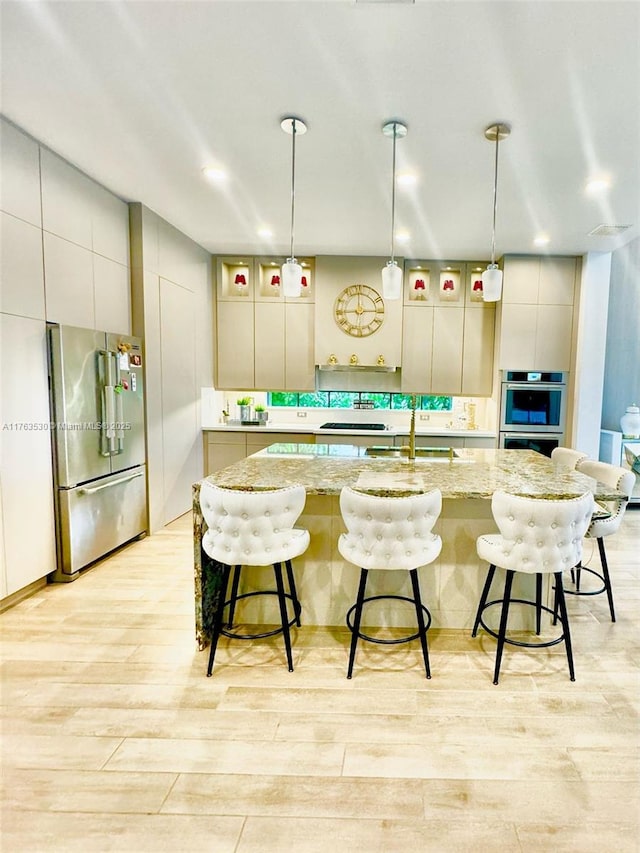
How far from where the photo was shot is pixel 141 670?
2141 millimetres

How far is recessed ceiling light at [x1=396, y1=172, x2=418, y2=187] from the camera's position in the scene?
9.80 feet

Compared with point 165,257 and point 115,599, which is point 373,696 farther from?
point 165,257

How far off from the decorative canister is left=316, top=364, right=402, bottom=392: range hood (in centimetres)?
252

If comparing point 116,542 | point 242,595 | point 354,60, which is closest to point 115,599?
point 116,542

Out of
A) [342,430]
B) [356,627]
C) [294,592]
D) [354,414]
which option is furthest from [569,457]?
[354,414]

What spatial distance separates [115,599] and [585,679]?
2700 mm

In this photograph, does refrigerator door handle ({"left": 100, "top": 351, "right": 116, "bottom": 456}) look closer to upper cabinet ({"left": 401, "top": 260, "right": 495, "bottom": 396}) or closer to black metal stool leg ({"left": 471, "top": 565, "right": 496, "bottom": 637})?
black metal stool leg ({"left": 471, "top": 565, "right": 496, "bottom": 637})

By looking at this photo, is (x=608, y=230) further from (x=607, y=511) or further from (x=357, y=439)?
(x=357, y=439)

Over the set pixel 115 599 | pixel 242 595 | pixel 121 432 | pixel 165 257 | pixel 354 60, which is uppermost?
pixel 354 60

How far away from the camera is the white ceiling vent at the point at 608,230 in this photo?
3.84 metres

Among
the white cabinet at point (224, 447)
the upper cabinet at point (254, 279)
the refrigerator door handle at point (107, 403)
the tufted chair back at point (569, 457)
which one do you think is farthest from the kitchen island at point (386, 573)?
the upper cabinet at point (254, 279)

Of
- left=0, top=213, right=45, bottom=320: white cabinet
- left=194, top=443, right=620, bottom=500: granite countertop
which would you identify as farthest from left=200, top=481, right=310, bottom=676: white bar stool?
left=0, top=213, right=45, bottom=320: white cabinet

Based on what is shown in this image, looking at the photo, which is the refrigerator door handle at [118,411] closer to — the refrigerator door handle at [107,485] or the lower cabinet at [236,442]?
the refrigerator door handle at [107,485]

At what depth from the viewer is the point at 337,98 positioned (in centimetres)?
219
